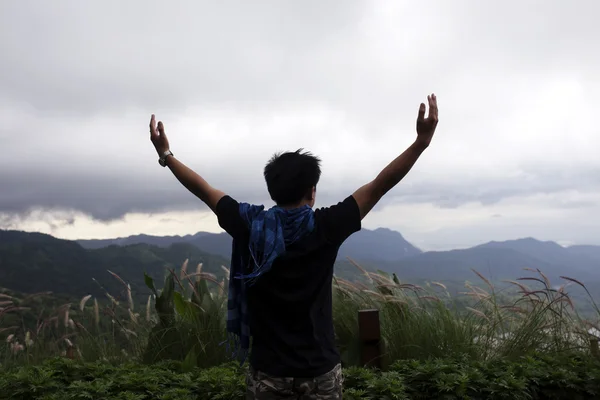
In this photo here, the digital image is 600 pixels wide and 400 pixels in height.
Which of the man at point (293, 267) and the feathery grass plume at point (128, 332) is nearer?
the man at point (293, 267)

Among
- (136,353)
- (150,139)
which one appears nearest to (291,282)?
(150,139)

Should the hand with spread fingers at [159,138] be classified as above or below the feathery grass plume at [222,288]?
above

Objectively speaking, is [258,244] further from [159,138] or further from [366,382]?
[366,382]

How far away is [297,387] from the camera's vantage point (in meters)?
2.49

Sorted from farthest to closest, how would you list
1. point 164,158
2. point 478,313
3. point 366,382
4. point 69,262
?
point 69,262 < point 478,313 < point 366,382 < point 164,158

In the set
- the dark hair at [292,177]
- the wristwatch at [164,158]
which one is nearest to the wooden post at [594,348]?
the dark hair at [292,177]

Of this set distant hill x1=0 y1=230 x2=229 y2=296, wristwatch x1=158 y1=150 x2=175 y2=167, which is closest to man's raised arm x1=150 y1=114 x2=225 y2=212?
wristwatch x1=158 y1=150 x2=175 y2=167

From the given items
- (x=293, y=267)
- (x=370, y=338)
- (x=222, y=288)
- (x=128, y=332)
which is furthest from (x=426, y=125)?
(x=128, y=332)

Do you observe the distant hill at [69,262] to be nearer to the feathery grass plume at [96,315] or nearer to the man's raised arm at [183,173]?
the feathery grass plume at [96,315]

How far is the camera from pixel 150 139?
3.06m

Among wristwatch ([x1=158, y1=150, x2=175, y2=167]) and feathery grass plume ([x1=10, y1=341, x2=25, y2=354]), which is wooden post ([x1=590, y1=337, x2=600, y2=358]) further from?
feathery grass plume ([x1=10, y1=341, x2=25, y2=354])

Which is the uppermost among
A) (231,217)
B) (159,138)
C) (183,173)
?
(159,138)

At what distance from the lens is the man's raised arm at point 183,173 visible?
275cm

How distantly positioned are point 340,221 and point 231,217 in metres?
0.54
